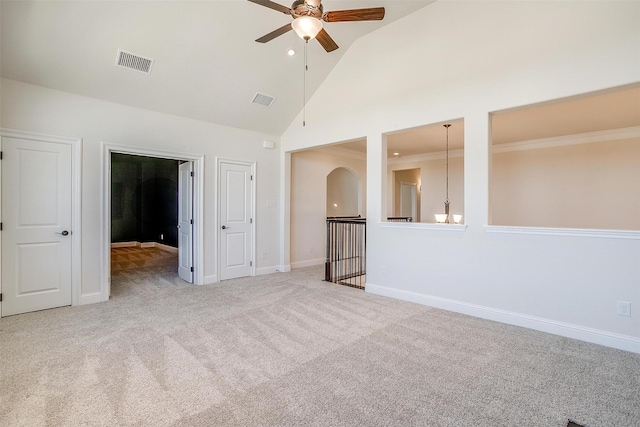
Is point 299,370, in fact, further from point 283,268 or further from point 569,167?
point 569,167

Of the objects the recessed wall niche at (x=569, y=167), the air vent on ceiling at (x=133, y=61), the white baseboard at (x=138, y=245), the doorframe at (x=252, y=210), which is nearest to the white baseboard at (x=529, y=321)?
the recessed wall niche at (x=569, y=167)

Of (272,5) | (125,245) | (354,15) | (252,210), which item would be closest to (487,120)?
(354,15)

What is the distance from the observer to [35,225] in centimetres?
371

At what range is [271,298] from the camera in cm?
430

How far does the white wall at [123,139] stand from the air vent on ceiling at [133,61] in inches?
30.4

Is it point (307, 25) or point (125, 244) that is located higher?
point (307, 25)

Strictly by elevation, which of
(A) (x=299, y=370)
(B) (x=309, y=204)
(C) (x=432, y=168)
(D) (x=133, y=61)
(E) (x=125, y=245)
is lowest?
(A) (x=299, y=370)

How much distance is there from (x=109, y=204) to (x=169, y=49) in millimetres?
2241

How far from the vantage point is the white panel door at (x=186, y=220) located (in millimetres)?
5160

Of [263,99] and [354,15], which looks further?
[263,99]

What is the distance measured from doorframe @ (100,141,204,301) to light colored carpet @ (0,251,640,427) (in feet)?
2.02

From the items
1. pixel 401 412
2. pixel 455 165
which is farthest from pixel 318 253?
pixel 401 412

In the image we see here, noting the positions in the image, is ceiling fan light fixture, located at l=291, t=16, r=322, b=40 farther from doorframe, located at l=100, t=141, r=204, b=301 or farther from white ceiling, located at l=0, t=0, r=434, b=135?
→ doorframe, located at l=100, t=141, r=204, b=301

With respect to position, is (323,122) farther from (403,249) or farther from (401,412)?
(401,412)
